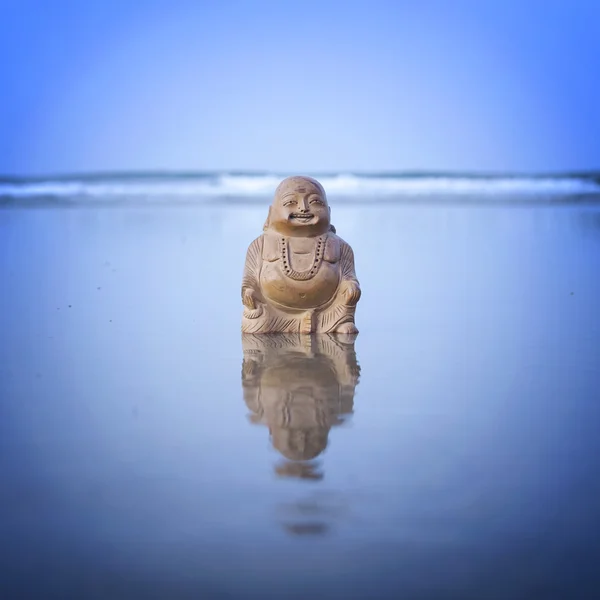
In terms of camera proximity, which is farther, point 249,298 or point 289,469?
point 249,298

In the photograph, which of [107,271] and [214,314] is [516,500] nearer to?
[214,314]

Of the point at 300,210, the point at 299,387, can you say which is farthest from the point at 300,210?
the point at 299,387

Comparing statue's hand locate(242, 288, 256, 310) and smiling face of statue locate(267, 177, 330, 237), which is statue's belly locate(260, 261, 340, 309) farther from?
smiling face of statue locate(267, 177, 330, 237)

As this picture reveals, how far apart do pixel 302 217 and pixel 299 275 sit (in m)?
0.34

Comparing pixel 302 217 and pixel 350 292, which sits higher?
pixel 302 217

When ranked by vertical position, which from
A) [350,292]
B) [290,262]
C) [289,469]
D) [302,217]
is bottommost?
[289,469]

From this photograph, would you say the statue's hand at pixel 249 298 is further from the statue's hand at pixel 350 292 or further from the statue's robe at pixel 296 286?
the statue's hand at pixel 350 292

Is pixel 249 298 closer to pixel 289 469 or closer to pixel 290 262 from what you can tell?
pixel 290 262

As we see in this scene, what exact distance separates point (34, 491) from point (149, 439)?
53 cm

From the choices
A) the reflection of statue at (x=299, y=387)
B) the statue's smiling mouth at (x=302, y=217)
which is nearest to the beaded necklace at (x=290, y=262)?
the statue's smiling mouth at (x=302, y=217)

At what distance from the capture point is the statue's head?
4863mm

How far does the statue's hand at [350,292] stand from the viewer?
479cm

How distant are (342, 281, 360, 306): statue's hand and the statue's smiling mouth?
43 centimetres

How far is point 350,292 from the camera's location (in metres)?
4.79
